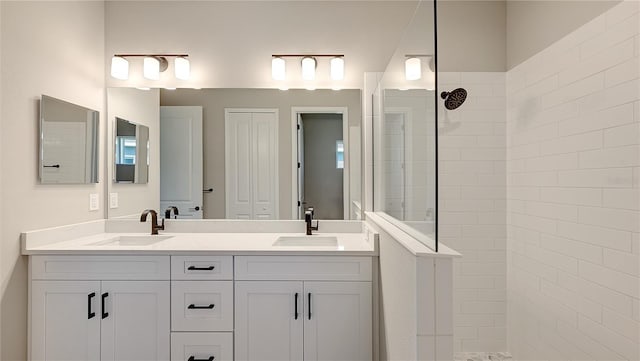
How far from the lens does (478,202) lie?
2.31m

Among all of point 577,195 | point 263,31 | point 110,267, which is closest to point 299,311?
point 110,267

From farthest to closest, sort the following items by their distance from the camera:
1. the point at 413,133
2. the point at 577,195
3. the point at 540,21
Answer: the point at 540,21, the point at 577,195, the point at 413,133

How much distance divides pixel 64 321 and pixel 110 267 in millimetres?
402

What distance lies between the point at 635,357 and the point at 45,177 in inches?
123

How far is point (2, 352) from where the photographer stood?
1692 mm

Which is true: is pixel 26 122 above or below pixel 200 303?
above

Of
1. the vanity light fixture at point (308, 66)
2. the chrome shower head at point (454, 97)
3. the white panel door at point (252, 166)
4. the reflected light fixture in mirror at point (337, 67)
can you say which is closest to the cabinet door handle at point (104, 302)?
the white panel door at point (252, 166)

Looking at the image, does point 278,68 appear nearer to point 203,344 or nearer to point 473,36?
point 473,36

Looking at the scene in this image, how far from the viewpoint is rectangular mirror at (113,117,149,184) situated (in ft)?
7.80

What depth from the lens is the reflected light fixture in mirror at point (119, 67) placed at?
2303 millimetres

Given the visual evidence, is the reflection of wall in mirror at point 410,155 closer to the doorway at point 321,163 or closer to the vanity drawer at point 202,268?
the doorway at point 321,163

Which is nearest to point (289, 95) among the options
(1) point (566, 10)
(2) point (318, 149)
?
(2) point (318, 149)

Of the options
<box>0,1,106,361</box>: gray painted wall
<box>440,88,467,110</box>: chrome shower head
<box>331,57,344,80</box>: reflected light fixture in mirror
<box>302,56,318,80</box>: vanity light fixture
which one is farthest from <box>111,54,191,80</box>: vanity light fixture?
<box>440,88,467,110</box>: chrome shower head

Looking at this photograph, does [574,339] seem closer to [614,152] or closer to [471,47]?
[614,152]
